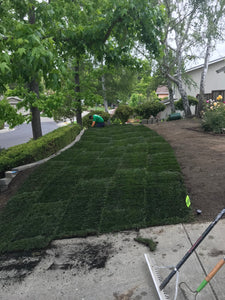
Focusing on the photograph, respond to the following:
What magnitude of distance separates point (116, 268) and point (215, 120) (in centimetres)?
935

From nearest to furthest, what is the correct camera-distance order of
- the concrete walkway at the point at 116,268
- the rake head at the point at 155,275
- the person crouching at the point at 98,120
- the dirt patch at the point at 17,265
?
the rake head at the point at 155,275 → the concrete walkway at the point at 116,268 → the dirt patch at the point at 17,265 → the person crouching at the point at 98,120

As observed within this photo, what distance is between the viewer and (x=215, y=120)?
1038 centimetres

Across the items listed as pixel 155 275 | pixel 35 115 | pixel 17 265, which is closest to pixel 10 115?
pixel 35 115

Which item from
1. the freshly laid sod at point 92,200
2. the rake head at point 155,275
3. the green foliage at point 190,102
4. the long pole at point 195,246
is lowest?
the rake head at point 155,275

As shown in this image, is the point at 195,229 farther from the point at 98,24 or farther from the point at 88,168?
the point at 98,24

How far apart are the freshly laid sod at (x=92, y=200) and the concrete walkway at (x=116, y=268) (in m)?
0.26

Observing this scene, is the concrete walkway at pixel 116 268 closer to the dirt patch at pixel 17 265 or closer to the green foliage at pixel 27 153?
the dirt patch at pixel 17 265

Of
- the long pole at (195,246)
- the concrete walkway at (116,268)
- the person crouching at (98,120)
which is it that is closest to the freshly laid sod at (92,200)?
the concrete walkway at (116,268)

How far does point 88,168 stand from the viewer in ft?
20.9

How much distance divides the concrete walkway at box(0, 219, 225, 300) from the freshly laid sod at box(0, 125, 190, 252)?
10.0 inches

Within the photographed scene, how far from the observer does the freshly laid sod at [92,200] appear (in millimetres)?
3631

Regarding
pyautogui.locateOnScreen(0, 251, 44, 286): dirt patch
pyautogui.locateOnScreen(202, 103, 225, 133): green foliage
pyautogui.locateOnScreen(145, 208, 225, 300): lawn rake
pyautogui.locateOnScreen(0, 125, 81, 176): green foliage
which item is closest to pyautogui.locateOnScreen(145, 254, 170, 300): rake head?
pyautogui.locateOnScreen(145, 208, 225, 300): lawn rake

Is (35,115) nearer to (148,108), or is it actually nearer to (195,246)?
(195,246)

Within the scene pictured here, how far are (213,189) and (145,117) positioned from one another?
54.0 ft
